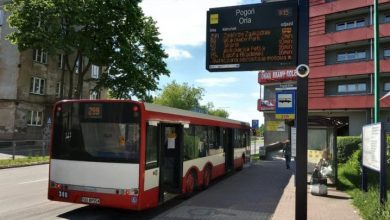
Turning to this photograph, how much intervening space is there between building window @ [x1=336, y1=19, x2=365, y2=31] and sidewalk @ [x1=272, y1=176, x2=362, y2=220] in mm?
30119

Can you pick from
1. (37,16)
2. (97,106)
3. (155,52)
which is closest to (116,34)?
(155,52)

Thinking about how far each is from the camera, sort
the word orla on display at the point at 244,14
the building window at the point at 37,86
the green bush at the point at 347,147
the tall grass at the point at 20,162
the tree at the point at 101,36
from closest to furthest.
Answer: the word orla on display at the point at 244,14 → the tall grass at the point at 20,162 → the green bush at the point at 347,147 → the tree at the point at 101,36 → the building window at the point at 37,86

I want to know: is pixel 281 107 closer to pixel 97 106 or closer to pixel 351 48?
pixel 97 106

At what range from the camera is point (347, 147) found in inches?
859

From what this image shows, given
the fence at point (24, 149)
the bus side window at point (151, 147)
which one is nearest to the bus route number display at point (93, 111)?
→ the bus side window at point (151, 147)

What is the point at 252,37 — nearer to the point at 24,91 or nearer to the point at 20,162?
the point at 20,162

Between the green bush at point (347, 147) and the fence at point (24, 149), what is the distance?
19013 mm

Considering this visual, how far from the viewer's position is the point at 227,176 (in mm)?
19000

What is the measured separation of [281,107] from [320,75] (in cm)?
2685

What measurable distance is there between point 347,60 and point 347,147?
20.7 m

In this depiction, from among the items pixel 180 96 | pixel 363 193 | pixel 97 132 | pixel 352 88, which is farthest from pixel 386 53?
pixel 180 96

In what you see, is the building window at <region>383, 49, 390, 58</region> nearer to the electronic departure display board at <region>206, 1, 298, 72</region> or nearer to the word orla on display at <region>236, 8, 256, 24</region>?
the electronic departure display board at <region>206, 1, 298, 72</region>

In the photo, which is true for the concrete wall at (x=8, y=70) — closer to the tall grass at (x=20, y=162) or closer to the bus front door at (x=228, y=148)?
the tall grass at (x=20, y=162)

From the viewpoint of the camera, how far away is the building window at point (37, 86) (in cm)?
4066
